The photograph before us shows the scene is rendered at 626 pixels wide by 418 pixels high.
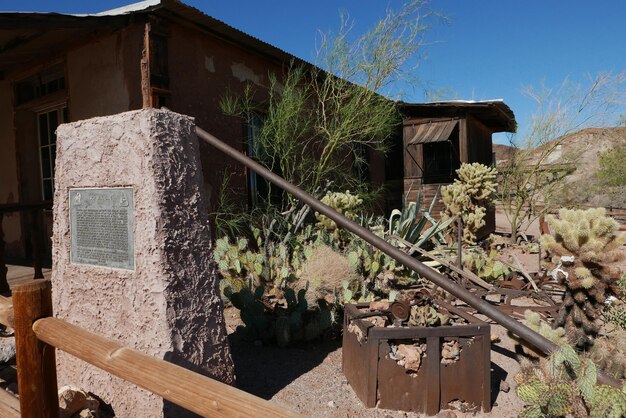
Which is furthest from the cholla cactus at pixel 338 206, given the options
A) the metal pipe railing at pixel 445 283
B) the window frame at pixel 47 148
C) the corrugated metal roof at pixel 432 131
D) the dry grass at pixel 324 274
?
the corrugated metal roof at pixel 432 131

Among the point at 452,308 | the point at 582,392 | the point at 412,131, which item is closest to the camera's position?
the point at 582,392

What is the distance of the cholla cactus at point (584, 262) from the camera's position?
2.59 metres

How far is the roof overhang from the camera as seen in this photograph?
9.61m

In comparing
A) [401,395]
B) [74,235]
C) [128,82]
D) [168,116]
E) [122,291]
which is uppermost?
[128,82]

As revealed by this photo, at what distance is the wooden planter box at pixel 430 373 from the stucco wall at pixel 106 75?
3.97 metres

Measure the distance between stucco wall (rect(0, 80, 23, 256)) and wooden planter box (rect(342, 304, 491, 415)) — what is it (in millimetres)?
5836

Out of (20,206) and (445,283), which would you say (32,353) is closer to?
(445,283)

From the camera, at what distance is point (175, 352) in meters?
2.23

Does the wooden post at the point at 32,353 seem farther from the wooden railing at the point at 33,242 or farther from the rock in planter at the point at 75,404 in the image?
the wooden railing at the point at 33,242

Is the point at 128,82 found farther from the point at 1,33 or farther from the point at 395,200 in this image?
the point at 395,200

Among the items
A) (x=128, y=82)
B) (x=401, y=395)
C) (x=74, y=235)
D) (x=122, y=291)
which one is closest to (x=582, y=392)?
(x=401, y=395)

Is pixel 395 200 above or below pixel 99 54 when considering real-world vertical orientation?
below

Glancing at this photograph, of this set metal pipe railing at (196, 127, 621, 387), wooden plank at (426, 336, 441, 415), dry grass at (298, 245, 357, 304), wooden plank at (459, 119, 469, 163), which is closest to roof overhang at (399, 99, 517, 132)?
wooden plank at (459, 119, 469, 163)

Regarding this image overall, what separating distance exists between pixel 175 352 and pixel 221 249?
95.1 inches
